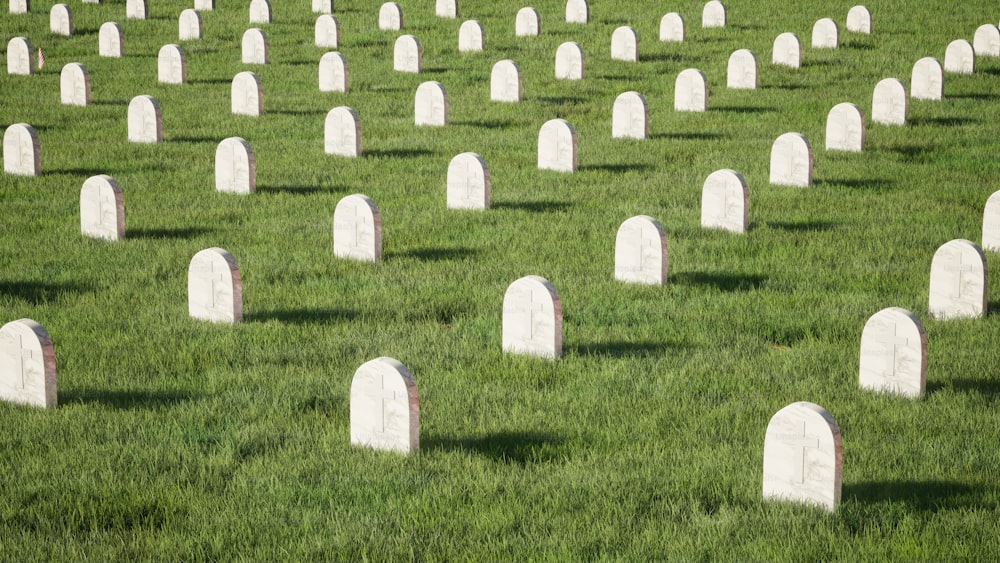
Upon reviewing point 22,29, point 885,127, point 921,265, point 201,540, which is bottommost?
point 201,540

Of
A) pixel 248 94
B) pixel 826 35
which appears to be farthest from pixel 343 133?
pixel 826 35

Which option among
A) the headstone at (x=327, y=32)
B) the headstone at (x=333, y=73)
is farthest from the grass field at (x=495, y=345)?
the headstone at (x=327, y=32)

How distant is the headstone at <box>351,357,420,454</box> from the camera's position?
22.0ft

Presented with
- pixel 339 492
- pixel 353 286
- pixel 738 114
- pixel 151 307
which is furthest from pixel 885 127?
pixel 339 492

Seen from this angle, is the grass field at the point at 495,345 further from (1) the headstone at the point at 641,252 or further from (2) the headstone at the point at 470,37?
(2) the headstone at the point at 470,37

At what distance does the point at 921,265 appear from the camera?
10.3 metres

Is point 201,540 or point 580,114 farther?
point 580,114

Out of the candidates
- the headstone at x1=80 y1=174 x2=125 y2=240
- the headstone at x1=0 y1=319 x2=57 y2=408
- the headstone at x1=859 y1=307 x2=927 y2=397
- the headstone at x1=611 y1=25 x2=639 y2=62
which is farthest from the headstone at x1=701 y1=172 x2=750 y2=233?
the headstone at x1=611 y1=25 x2=639 y2=62

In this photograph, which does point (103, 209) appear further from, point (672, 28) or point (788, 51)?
point (672, 28)

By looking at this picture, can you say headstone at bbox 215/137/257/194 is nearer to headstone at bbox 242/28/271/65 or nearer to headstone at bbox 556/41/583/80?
headstone at bbox 556/41/583/80

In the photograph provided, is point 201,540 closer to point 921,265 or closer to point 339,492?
point 339,492

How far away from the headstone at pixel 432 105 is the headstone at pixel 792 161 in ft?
14.9

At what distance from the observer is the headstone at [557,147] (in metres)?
13.7

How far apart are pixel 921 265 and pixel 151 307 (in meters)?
5.63
